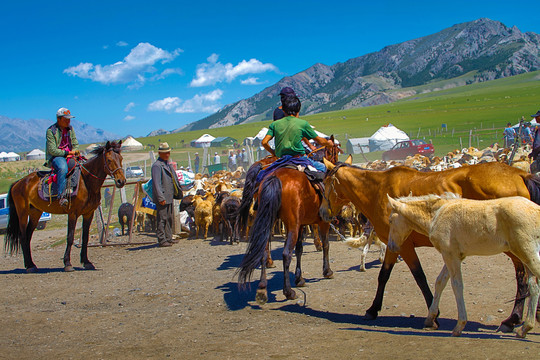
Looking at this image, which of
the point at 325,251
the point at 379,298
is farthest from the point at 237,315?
the point at 325,251

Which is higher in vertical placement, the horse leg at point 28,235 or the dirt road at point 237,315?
the horse leg at point 28,235

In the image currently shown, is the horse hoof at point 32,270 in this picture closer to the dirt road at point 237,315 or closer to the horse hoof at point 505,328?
the dirt road at point 237,315

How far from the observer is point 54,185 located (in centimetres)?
1120

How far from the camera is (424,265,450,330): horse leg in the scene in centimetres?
539

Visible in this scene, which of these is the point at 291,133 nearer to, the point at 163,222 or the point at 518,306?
the point at 518,306

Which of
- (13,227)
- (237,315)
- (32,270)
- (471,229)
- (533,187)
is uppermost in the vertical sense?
(533,187)

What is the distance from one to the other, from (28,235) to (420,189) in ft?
31.2

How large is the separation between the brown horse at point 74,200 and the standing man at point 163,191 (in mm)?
2201

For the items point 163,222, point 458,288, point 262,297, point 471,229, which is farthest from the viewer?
point 163,222

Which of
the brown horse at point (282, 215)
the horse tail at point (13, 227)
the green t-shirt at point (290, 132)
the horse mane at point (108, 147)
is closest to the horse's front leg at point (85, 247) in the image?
the horse mane at point (108, 147)

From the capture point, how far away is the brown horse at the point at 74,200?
36.8 feet

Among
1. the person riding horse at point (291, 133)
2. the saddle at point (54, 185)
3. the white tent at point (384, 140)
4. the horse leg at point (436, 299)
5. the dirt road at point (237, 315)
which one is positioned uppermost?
the white tent at point (384, 140)

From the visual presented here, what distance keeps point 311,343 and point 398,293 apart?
2536mm

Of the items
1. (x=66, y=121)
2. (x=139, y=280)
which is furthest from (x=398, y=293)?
(x=66, y=121)
